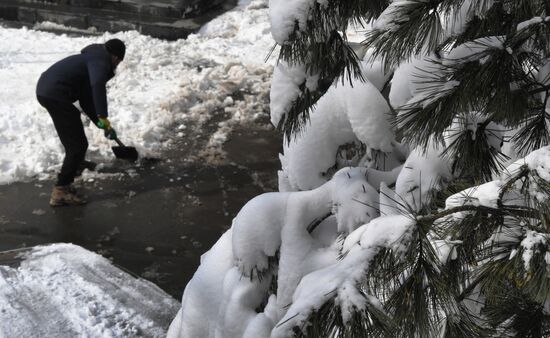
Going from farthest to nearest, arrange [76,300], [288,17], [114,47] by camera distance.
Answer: [114,47], [76,300], [288,17]

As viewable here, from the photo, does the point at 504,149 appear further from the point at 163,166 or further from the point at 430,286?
the point at 163,166

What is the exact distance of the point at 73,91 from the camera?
6.89m

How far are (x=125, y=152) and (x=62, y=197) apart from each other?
1.02 m

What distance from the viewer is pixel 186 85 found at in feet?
32.5

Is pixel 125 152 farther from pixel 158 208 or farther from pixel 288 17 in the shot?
pixel 288 17

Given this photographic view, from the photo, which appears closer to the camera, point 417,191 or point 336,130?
point 417,191

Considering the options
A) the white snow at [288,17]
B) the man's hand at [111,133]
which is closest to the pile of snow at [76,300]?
the man's hand at [111,133]

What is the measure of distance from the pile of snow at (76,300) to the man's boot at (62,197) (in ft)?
2.73

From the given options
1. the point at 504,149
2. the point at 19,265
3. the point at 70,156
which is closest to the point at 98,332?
the point at 19,265

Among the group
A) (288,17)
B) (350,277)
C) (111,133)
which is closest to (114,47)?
(111,133)

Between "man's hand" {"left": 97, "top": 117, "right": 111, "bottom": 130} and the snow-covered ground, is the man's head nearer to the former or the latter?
"man's hand" {"left": 97, "top": 117, "right": 111, "bottom": 130}

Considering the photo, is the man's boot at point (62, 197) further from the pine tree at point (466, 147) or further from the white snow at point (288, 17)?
the white snow at point (288, 17)

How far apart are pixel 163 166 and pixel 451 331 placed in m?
6.15

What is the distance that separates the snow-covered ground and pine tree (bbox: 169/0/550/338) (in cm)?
466
